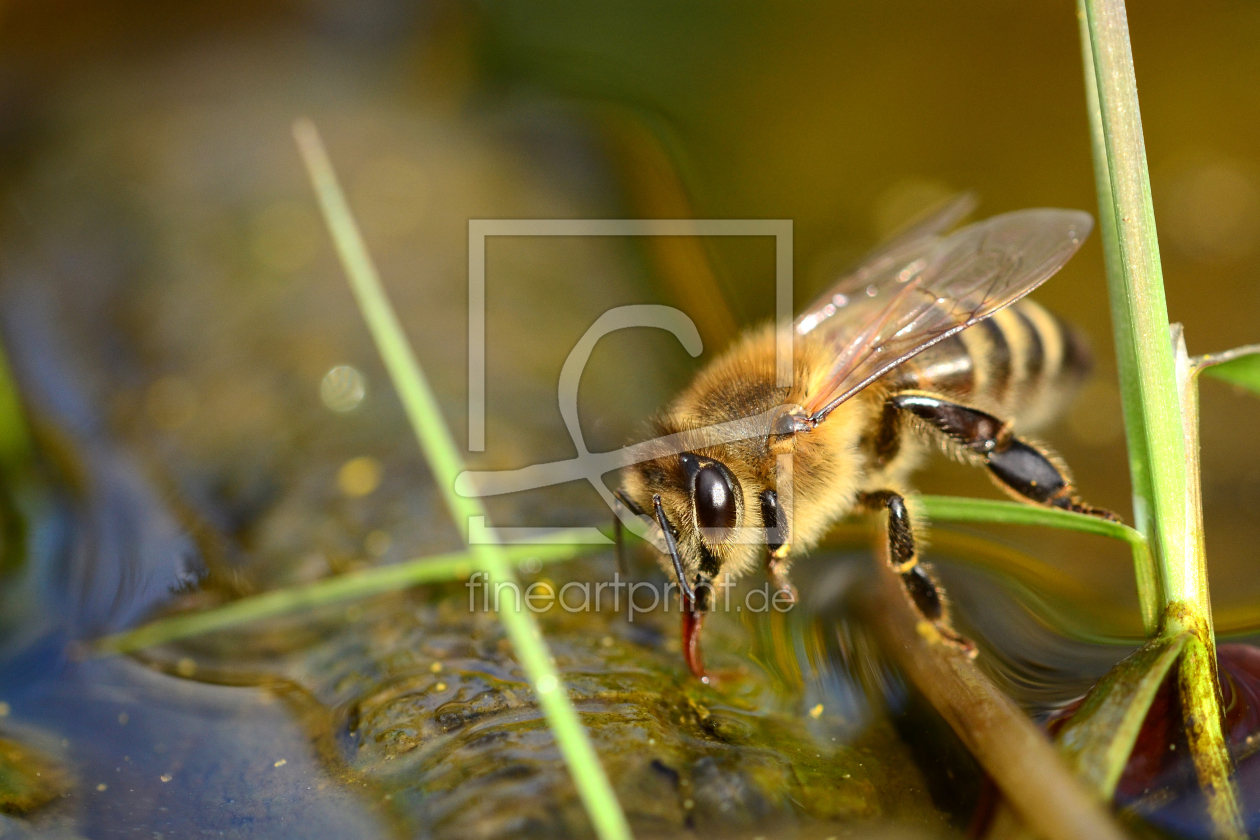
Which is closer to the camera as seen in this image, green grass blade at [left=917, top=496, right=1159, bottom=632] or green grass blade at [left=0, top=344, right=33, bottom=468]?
green grass blade at [left=917, top=496, right=1159, bottom=632]

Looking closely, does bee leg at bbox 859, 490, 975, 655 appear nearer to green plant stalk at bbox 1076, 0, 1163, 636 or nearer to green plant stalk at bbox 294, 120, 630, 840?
green plant stalk at bbox 1076, 0, 1163, 636

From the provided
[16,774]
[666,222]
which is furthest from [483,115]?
[16,774]

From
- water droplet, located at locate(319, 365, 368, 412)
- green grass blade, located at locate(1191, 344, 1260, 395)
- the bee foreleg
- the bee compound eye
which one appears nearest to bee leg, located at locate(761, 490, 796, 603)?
the bee compound eye

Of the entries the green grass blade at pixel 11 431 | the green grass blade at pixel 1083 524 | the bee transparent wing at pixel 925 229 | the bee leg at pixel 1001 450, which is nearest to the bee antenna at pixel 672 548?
the green grass blade at pixel 1083 524

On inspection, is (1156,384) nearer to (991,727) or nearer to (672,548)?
(991,727)

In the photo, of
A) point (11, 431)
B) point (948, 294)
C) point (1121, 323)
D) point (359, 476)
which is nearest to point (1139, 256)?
point (1121, 323)

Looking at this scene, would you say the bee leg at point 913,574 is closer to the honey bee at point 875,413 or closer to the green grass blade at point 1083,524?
the honey bee at point 875,413

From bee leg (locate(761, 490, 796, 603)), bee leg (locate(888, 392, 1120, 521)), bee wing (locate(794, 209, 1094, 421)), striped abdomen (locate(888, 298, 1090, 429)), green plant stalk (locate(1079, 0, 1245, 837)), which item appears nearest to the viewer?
green plant stalk (locate(1079, 0, 1245, 837))
